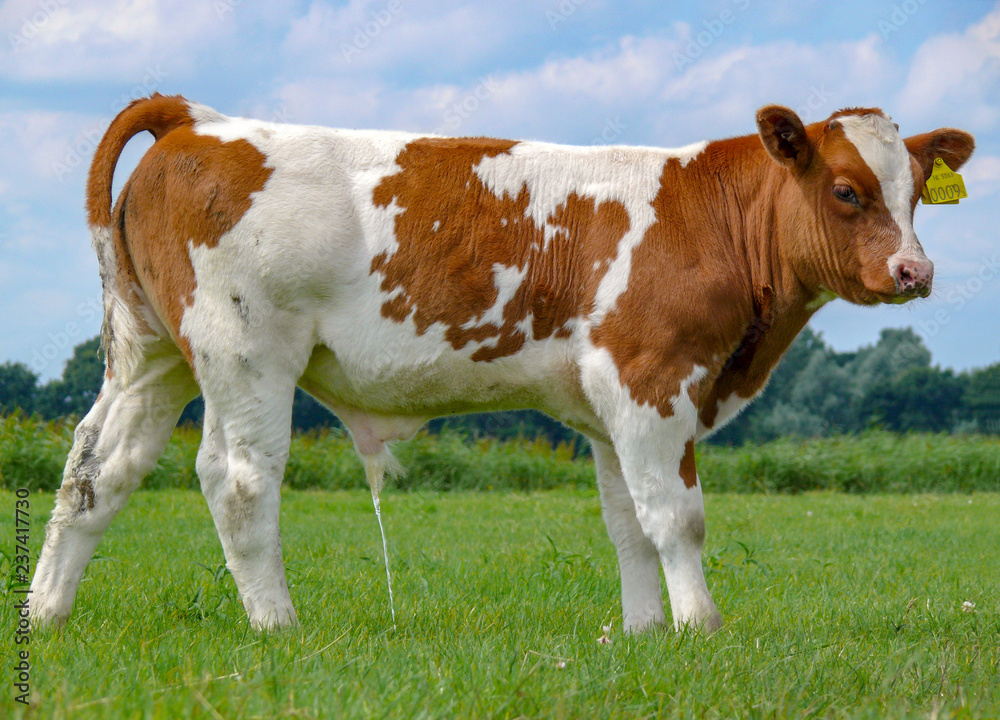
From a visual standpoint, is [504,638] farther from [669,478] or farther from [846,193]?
[846,193]

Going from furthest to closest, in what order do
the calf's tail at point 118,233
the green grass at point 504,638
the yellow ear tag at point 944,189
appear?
the yellow ear tag at point 944,189, the calf's tail at point 118,233, the green grass at point 504,638

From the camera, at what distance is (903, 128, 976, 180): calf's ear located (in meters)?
5.09

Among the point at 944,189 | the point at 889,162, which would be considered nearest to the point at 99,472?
the point at 889,162

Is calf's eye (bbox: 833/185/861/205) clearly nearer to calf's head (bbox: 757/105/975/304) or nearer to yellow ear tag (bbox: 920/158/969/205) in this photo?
calf's head (bbox: 757/105/975/304)

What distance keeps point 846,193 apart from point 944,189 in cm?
88

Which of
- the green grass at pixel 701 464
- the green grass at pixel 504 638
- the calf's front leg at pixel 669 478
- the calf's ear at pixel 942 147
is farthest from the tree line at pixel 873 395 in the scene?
the calf's front leg at pixel 669 478

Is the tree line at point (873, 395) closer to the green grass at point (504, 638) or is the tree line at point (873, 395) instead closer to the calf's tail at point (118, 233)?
the green grass at point (504, 638)

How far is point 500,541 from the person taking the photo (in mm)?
8938

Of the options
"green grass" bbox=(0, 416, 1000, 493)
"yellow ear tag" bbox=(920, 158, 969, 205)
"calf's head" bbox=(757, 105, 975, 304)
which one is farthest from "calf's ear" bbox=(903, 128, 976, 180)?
"green grass" bbox=(0, 416, 1000, 493)

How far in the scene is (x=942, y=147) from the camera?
5.22 metres

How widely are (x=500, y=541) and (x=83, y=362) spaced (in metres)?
32.6

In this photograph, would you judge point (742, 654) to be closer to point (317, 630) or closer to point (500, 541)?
point (317, 630)

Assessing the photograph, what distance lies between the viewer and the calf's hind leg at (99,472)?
462 centimetres

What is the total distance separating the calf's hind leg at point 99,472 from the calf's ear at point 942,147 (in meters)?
4.08
